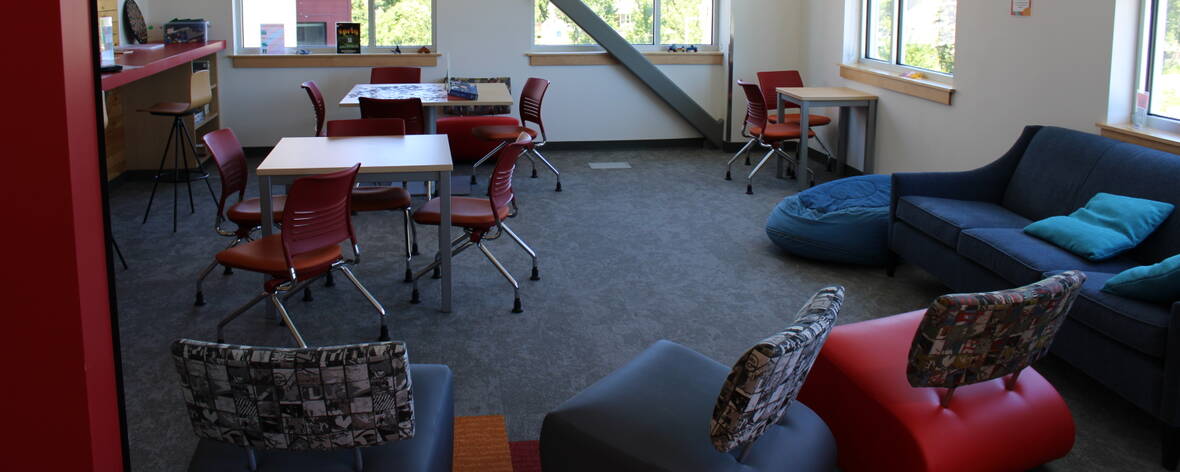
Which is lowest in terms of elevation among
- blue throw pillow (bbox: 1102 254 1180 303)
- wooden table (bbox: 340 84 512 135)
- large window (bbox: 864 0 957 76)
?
blue throw pillow (bbox: 1102 254 1180 303)

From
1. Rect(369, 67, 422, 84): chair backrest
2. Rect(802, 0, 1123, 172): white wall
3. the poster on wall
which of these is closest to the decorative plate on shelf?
Rect(369, 67, 422, 84): chair backrest

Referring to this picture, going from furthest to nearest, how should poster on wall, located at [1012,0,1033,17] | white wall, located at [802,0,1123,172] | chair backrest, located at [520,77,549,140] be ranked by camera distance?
chair backrest, located at [520,77,549,140] → poster on wall, located at [1012,0,1033,17] → white wall, located at [802,0,1123,172]

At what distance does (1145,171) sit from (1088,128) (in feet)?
3.13

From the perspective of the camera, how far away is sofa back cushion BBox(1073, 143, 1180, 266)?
15.1 ft

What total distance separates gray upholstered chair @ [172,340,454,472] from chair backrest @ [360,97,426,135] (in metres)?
4.78

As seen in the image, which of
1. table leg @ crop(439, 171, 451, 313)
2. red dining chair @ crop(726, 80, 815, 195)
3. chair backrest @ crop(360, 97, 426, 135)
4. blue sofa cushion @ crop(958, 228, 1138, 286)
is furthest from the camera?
red dining chair @ crop(726, 80, 815, 195)

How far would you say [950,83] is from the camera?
7480 mm

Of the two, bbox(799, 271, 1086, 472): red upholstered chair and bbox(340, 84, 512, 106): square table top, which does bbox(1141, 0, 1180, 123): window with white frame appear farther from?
bbox(340, 84, 512, 106): square table top

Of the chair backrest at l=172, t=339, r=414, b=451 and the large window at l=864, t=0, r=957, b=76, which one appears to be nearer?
the chair backrest at l=172, t=339, r=414, b=451

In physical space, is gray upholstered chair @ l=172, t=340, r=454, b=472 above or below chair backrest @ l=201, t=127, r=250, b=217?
below

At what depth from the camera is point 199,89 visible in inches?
324

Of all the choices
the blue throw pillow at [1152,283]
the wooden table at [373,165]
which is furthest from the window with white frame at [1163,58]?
the wooden table at [373,165]

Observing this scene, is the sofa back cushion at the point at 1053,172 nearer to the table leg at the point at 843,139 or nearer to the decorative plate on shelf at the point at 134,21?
the table leg at the point at 843,139

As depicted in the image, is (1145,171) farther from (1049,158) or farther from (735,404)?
(735,404)
